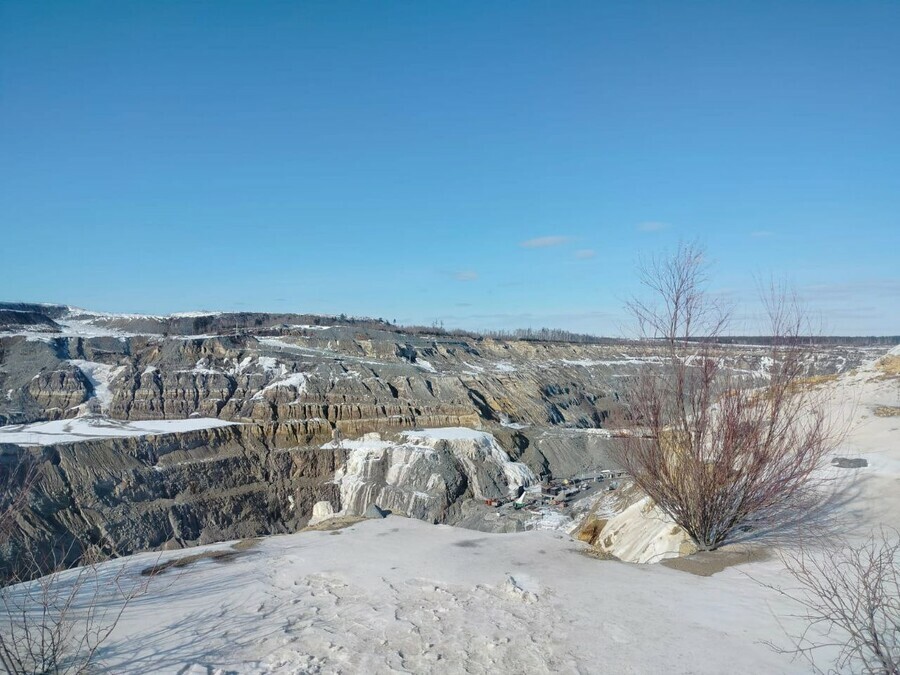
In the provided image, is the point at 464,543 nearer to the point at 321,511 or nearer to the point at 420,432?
the point at 321,511

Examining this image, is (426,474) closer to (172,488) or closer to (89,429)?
(172,488)

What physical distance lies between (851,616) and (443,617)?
11.8 ft

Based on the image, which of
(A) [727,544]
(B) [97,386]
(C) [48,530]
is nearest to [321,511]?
(C) [48,530]

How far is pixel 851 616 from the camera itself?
15.0 feet

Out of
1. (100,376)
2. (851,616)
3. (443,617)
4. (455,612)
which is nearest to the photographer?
(851,616)

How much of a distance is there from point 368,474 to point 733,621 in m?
26.2

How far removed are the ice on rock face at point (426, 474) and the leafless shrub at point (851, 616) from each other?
22.7 meters

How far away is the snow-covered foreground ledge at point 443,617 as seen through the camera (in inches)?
194

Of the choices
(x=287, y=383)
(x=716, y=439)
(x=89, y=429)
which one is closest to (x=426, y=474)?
(x=287, y=383)

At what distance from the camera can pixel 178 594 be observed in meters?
6.73

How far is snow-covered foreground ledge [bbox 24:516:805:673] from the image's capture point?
4918 mm

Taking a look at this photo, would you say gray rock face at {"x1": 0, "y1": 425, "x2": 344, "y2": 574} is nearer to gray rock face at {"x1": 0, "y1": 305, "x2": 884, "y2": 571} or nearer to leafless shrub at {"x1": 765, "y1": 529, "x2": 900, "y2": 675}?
gray rock face at {"x1": 0, "y1": 305, "x2": 884, "y2": 571}

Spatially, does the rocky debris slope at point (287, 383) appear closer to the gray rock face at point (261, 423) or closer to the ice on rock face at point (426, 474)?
the gray rock face at point (261, 423)

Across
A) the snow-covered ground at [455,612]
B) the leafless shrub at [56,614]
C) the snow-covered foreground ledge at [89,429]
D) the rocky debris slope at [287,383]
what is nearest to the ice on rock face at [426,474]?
the rocky debris slope at [287,383]
